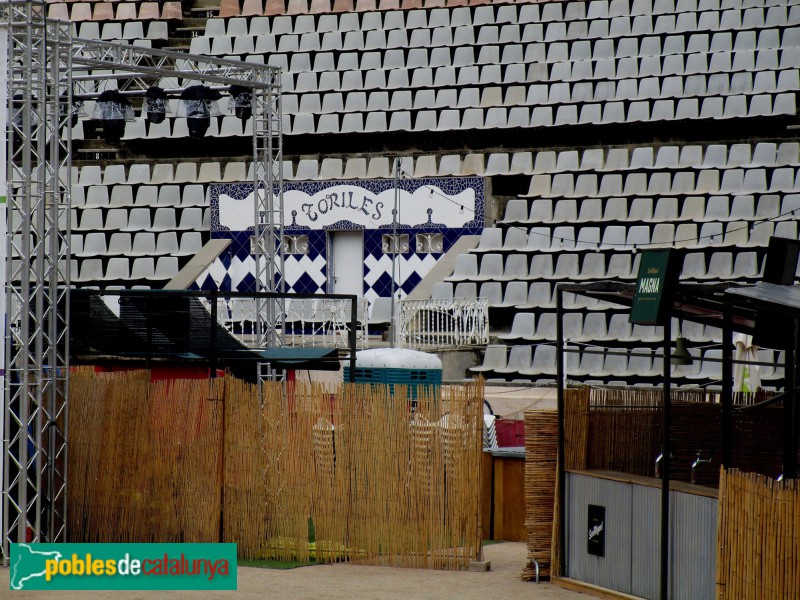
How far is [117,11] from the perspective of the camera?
3228cm

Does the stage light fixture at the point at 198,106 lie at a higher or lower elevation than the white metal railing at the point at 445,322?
higher

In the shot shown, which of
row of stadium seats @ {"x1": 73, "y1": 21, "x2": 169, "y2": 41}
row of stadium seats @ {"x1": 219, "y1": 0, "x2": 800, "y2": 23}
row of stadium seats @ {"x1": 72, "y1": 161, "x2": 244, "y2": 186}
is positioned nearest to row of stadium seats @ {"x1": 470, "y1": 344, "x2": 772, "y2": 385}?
row of stadium seats @ {"x1": 72, "y1": 161, "x2": 244, "y2": 186}

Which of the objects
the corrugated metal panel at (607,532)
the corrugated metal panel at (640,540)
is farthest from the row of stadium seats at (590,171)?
the corrugated metal panel at (640,540)

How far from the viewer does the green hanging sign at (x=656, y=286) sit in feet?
31.1

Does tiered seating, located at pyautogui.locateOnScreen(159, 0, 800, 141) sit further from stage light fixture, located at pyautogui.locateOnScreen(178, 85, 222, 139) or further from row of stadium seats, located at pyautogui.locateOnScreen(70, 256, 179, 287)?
stage light fixture, located at pyautogui.locateOnScreen(178, 85, 222, 139)

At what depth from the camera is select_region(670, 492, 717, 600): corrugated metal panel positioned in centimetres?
921

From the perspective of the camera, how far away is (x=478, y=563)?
11.9 m

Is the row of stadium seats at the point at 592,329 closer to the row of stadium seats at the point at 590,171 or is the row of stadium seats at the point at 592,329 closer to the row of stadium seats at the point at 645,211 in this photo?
the row of stadium seats at the point at 645,211

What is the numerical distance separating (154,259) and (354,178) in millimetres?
4418

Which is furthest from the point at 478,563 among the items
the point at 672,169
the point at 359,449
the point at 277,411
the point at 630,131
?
the point at 630,131

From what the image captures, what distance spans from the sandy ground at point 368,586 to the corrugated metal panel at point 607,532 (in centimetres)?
24

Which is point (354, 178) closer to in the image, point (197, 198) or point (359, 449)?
point (197, 198)

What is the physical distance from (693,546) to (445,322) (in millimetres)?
13935

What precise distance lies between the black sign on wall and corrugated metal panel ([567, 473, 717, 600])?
0.14 feet
